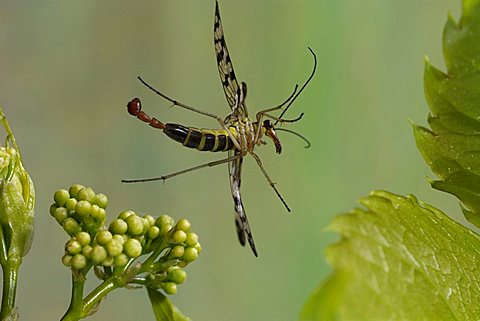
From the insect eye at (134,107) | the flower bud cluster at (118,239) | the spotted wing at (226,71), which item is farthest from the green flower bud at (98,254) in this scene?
the spotted wing at (226,71)

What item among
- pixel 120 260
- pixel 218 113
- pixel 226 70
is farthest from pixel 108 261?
pixel 218 113

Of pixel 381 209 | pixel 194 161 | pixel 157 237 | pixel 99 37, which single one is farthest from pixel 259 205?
pixel 381 209

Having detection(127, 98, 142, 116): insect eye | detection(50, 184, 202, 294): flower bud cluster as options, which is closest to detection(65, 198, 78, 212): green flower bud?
detection(50, 184, 202, 294): flower bud cluster

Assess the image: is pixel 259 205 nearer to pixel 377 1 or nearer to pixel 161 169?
pixel 161 169

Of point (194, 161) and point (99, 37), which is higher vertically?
point (99, 37)

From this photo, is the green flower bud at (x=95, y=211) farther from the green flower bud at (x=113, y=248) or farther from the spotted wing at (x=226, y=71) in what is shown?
the spotted wing at (x=226, y=71)

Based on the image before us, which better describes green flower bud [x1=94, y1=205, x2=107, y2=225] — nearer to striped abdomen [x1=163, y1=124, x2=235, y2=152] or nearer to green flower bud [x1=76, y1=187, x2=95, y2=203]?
green flower bud [x1=76, y1=187, x2=95, y2=203]
